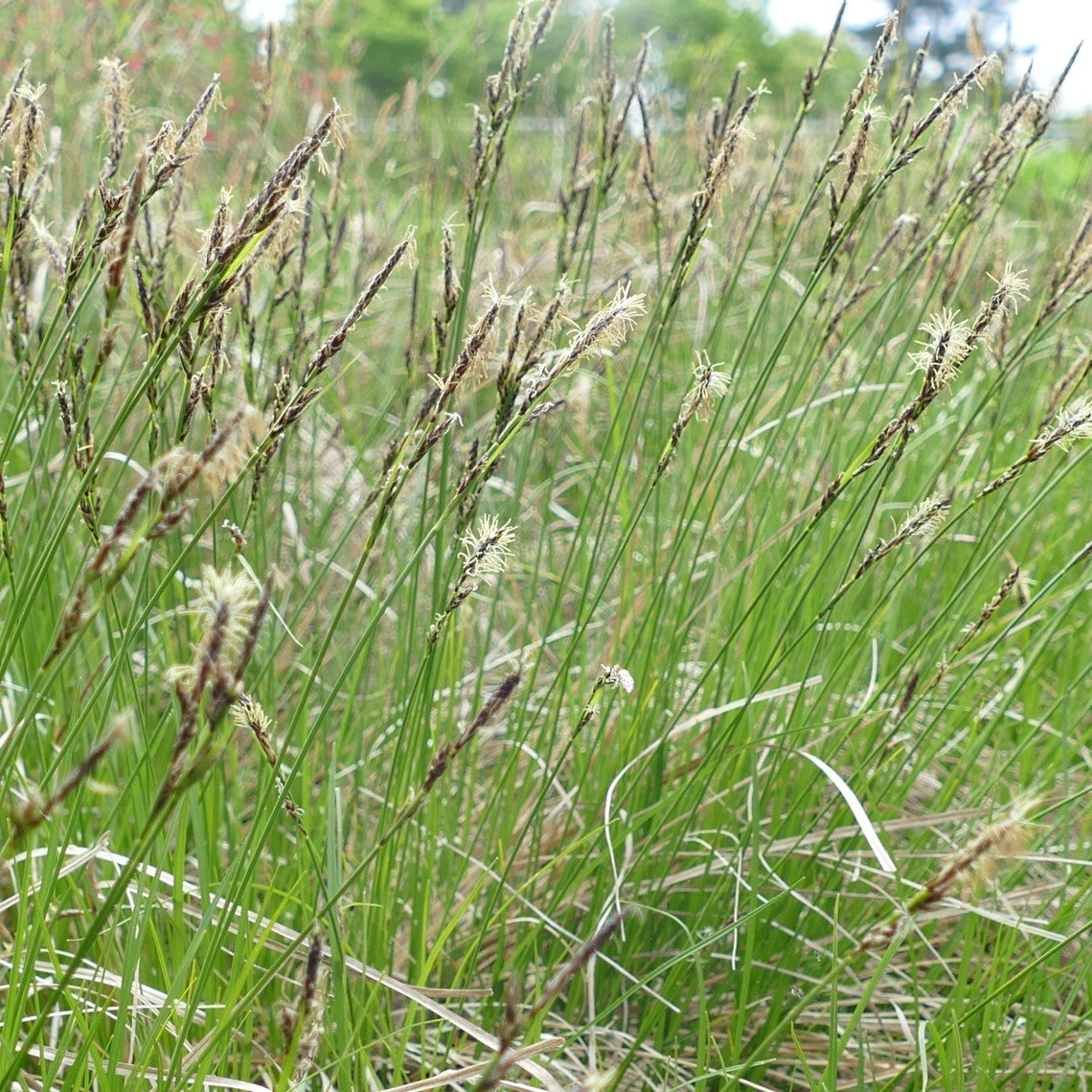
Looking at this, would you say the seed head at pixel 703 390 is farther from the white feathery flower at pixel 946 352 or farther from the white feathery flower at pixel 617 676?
the white feathery flower at pixel 617 676

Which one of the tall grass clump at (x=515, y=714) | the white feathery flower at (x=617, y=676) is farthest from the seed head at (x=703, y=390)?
the white feathery flower at (x=617, y=676)

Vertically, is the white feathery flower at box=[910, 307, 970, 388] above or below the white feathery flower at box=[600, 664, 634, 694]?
above

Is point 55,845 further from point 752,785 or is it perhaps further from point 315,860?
point 752,785

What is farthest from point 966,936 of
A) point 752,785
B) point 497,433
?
point 497,433

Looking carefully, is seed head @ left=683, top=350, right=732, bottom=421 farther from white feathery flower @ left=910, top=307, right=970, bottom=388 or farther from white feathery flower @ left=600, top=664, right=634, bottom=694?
white feathery flower @ left=600, top=664, right=634, bottom=694

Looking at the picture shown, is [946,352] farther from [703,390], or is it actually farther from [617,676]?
[617,676]

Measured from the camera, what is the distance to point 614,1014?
4.93 feet

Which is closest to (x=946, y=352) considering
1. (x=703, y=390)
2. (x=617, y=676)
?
(x=703, y=390)

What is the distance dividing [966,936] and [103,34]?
135 inches

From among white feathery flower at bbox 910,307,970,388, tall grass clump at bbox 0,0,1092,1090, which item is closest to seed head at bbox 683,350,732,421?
tall grass clump at bbox 0,0,1092,1090

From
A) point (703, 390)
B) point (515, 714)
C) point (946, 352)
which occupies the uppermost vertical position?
point (946, 352)

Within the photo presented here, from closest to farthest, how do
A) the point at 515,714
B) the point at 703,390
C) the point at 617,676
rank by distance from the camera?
1. the point at 617,676
2. the point at 703,390
3. the point at 515,714

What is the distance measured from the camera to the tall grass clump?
833mm

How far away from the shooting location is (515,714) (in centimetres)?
184
